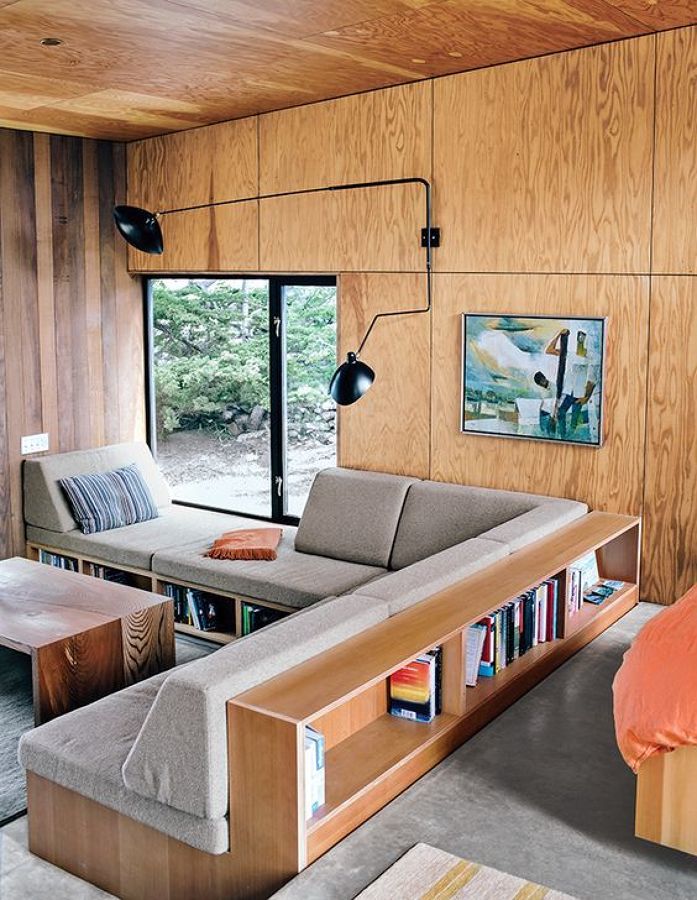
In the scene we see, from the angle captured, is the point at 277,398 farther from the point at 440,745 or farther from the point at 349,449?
the point at 440,745

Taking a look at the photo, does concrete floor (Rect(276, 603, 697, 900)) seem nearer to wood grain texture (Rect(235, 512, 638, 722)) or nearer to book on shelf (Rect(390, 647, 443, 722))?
book on shelf (Rect(390, 647, 443, 722))

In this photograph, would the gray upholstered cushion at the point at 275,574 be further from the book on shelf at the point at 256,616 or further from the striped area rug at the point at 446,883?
the striped area rug at the point at 446,883

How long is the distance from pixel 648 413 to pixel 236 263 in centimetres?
258

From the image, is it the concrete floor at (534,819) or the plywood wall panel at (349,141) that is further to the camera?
the plywood wall panel at (349,141)

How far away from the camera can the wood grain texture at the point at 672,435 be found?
426 cm

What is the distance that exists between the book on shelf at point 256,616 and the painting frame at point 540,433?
1.28 m

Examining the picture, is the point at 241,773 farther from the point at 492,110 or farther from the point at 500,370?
the point at 492,110

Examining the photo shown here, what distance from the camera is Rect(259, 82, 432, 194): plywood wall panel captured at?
4.91 meters

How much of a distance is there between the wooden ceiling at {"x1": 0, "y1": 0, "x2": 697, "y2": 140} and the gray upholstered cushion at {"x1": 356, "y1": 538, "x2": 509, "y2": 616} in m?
1.98

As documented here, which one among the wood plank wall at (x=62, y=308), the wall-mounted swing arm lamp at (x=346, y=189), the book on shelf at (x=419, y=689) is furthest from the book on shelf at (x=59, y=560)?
the book on shelf at (x=419, y=689)

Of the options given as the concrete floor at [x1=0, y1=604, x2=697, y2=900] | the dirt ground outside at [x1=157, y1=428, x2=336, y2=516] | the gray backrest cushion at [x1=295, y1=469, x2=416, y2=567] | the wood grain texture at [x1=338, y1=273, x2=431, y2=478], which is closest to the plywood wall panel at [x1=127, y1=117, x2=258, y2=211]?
the wood grain texture at [x1=338, y1=273, x2=431, y2=478]

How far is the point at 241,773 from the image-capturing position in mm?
2688

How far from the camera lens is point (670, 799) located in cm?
270

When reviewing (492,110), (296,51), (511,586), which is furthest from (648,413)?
(296,51)
